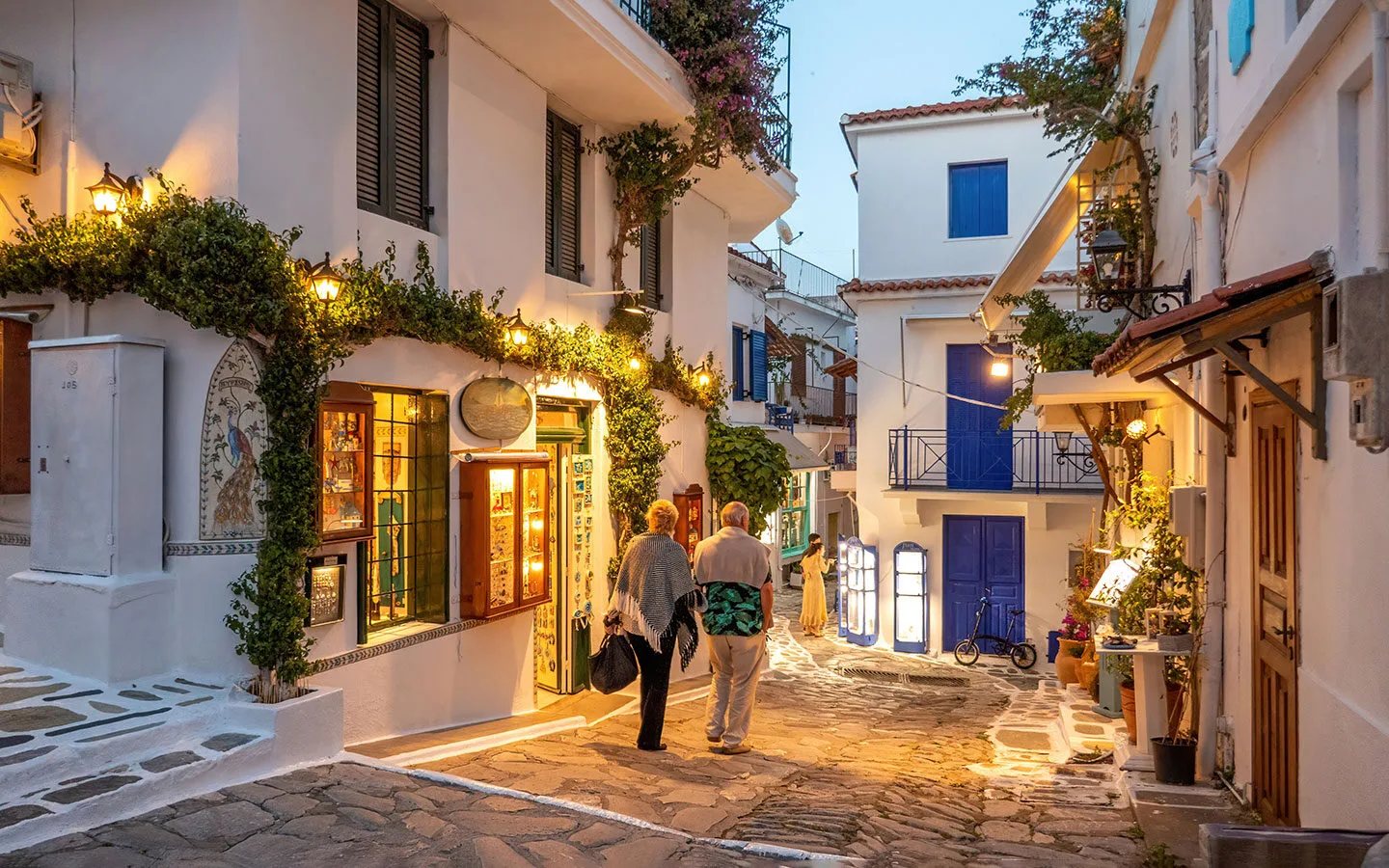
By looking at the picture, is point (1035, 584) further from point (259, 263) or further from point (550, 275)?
point (259, 263)

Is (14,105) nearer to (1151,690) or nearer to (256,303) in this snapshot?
(256,303)

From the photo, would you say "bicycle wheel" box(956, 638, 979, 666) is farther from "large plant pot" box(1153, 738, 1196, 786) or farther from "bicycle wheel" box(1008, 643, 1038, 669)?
"large plant pot" box(1153, 738, 1196, 786)

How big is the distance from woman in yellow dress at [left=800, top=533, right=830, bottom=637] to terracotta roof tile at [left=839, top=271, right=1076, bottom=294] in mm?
4585

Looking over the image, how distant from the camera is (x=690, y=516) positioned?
41.9 ft

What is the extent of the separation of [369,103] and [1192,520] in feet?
22.1

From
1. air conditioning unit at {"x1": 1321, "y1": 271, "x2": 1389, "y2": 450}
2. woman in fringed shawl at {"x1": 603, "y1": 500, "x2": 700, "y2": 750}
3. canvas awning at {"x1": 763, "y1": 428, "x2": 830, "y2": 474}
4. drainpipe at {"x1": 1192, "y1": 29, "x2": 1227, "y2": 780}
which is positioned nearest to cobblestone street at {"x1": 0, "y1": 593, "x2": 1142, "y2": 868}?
woman in fringed shawl at {"x1": 603, "y1": 500, "x2": 700, "y2": 750}

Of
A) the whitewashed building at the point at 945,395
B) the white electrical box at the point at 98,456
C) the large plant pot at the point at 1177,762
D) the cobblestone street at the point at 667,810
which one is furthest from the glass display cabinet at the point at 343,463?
the whitewashed building at the point at 945,395

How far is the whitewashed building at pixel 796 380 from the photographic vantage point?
2134 centimetres

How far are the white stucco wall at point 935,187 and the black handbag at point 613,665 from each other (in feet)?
40.1

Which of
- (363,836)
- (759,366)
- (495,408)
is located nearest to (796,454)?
(759,366)

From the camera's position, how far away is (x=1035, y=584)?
17.6 m

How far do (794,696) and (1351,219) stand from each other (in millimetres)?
9659

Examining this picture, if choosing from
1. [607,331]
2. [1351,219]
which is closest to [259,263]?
[607,331]

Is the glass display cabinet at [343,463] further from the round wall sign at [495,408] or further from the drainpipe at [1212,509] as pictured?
the drainpipe at [1212,509]
